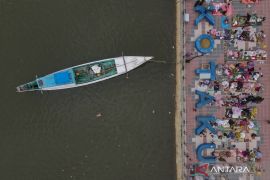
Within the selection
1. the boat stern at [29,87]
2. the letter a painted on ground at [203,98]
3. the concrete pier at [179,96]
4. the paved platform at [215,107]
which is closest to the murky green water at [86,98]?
the concrete pier at [179,96]

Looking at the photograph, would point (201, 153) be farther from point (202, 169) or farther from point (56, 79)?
point (56, 79)

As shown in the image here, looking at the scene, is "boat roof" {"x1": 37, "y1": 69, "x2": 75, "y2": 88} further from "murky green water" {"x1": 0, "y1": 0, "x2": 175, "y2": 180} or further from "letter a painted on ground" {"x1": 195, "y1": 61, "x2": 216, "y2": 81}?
"letter a painted on ground" {"x1": 195, "y1": 61, "x2": 216, "y2": 81}

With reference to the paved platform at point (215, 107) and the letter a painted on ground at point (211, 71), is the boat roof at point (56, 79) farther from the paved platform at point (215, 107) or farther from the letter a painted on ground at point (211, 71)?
the letter a painted on ground at point (211, 71)

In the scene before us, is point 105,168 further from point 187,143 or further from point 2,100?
point 2,100

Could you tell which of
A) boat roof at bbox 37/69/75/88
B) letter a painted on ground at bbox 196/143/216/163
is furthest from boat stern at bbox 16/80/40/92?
letter a painted on ground at bbox 196/143/216/163

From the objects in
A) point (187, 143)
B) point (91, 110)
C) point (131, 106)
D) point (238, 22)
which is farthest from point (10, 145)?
point (238, 22)

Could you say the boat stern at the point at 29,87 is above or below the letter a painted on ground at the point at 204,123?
above
